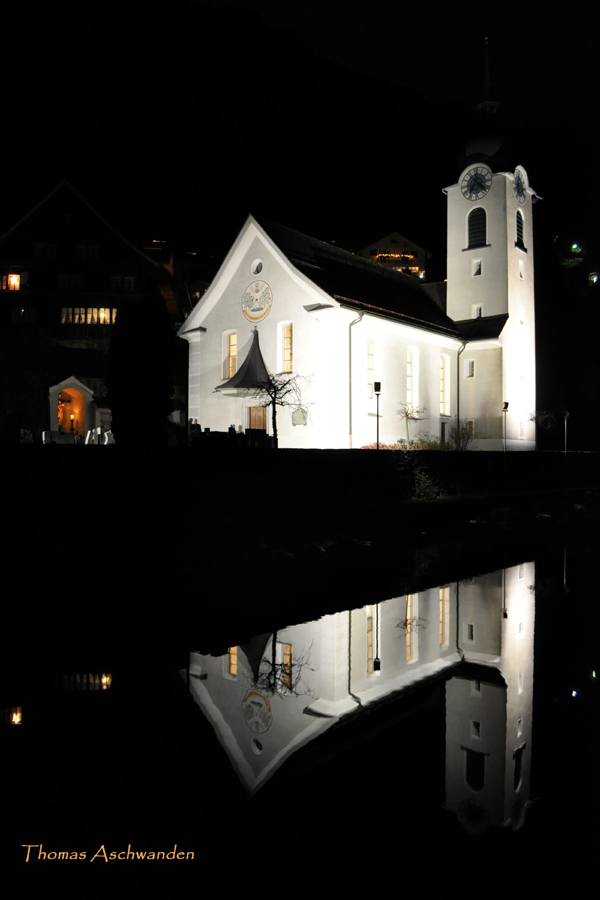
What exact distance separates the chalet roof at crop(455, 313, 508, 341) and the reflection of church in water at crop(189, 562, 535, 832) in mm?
25914

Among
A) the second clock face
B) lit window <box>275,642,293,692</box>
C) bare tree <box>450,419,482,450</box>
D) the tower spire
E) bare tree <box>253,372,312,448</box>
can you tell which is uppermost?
the tower spire

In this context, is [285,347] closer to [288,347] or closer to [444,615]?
[288,347]

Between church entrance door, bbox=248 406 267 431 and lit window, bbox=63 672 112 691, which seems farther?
church entrance door, bbox=248 406 267 431

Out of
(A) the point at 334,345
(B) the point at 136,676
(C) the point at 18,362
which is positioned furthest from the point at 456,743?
(C) the point at 18,362

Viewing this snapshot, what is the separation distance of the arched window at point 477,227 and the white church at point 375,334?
0.07 meters

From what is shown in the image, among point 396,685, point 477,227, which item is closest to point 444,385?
point 477,227

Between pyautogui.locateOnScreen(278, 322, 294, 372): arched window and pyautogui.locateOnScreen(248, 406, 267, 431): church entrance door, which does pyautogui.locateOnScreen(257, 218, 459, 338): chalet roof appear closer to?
pyautogui.locateOnScreen(278, 322, 294, 372): arched window

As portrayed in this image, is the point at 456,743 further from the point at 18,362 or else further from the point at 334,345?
the point at 18,362

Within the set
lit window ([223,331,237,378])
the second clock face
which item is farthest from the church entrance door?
the second clock face

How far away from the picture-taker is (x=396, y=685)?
241 inches

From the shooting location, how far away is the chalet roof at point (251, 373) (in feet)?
88.0

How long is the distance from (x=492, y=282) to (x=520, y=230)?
→ 3610 mm

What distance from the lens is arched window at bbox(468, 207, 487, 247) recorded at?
117 feet

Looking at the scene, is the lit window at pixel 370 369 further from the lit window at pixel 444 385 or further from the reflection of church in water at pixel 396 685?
the reflection of church in water at pixel 396 685
